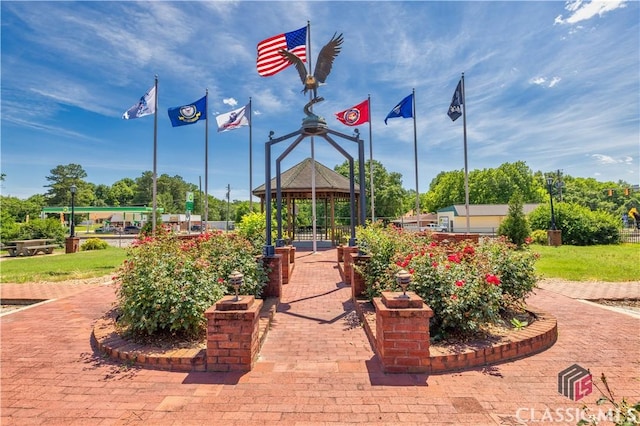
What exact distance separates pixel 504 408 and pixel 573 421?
464 mm

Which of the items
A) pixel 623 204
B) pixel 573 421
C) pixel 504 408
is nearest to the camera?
pixel 573 421

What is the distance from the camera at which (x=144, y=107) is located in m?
11.6

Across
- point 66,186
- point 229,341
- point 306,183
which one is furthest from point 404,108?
point 66,186

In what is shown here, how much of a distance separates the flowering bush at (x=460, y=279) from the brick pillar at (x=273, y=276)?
64.6 inches

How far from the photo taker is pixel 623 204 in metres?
67.5

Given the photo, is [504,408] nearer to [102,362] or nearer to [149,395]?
[149,395]

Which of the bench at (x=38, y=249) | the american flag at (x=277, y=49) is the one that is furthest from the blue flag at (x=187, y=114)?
the bench at (x=38, y=249)

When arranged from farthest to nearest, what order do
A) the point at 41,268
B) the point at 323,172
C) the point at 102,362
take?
the point at 323,172 < the point at 41,268 < the point at 102,362

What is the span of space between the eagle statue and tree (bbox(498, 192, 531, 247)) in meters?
→ 14.6

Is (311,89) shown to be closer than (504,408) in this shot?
No

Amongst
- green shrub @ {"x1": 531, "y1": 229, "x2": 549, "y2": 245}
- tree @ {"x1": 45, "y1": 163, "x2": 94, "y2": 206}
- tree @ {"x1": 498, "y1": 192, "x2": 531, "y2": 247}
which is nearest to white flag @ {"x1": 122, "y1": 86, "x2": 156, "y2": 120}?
tree @ {"x1": 498, "y1": 192, "x2": 531, "y2": 247}

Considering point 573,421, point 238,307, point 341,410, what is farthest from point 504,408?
point 238,307

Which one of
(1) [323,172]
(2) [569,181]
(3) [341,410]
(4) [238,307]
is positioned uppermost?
(2) [569,181]

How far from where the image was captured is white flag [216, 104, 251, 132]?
13000 mm
